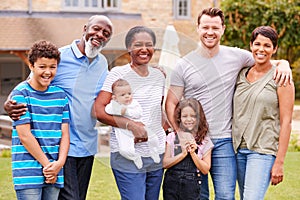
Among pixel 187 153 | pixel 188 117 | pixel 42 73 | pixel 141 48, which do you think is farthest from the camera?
pixel 187 153

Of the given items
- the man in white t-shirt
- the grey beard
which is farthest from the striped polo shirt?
the man in white t-shirt

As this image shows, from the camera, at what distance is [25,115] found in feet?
11.9

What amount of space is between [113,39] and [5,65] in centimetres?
1424

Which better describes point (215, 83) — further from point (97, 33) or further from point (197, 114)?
point (97, 33)

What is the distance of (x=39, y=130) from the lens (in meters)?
3.68

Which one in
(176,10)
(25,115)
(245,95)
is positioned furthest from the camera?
(176,10)

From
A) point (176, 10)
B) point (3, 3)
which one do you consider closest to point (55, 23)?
point (3, 3)

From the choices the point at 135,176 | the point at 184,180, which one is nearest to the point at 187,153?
the point at 184,180

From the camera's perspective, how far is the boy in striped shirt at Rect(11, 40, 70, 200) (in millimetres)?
3650

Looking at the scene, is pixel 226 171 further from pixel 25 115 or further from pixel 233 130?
pixel 25 115

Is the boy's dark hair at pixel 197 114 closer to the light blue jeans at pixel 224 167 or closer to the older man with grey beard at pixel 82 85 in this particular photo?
the light blue jeans at pixel 224 167

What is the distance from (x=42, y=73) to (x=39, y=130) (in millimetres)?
328

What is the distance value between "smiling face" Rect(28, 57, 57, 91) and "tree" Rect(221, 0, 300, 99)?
13.8 metres

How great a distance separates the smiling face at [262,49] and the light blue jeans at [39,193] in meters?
1.44
